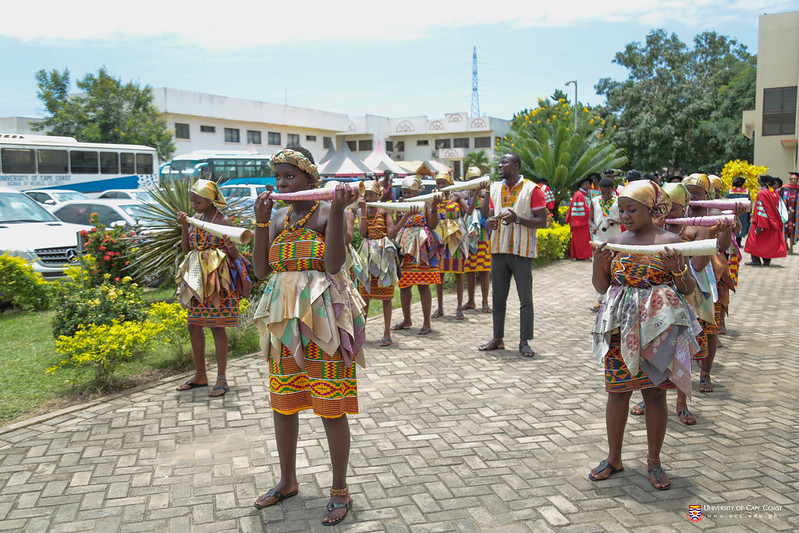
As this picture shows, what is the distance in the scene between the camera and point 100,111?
3145 centimetres

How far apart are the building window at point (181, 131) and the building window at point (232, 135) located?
3.18m

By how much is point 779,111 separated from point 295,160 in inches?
1327

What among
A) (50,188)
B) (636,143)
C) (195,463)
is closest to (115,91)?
(50,188)

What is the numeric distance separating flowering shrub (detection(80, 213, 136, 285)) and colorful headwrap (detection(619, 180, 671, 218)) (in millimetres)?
7536

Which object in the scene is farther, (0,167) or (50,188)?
(50,188)

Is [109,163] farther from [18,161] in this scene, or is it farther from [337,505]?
[337,505]

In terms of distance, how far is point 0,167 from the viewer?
20.7m

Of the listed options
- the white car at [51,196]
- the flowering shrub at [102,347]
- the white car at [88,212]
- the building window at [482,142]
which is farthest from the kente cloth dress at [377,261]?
the building window at [482,142]

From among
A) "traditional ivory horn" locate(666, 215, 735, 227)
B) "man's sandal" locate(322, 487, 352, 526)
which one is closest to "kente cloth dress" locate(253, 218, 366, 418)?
"man's sandal" locate(322, 487, 352, 526)

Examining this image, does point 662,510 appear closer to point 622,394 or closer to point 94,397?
point 622,394

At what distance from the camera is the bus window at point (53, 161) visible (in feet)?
71.5

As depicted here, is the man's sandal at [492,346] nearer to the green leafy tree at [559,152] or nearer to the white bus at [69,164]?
the green leafy tree at [559,152]

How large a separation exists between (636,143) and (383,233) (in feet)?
112

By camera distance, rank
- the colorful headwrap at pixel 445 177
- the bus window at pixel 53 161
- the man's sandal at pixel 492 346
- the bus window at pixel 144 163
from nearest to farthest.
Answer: the man's sandal at pixel 492 346
the colorful headwrap at pixel 445 177
the bus window at pixel 53 161
the bus window at pixel 144 163
